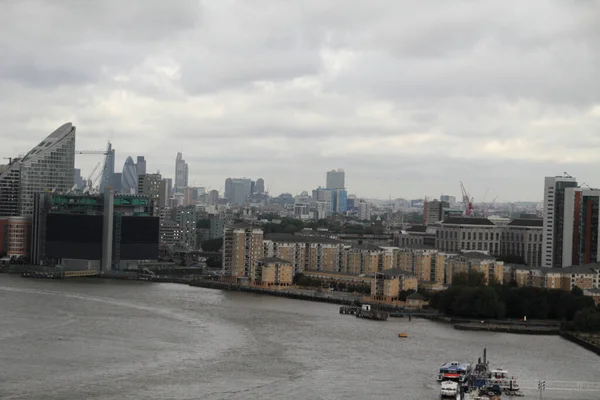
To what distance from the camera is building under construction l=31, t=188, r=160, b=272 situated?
31.4m

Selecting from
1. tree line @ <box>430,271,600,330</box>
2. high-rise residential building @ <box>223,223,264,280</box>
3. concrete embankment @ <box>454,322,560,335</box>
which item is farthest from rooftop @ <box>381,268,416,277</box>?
high-rise residential building @ <box>223,223,264,280</box>

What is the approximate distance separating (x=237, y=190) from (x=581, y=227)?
74517mm

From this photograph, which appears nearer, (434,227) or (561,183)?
(561,183)

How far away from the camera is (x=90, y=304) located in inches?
838

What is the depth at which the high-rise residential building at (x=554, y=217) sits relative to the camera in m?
29.0

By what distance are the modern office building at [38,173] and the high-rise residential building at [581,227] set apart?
18170 millimetres

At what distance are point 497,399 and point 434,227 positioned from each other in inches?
1006

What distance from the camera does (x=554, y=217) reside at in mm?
29219

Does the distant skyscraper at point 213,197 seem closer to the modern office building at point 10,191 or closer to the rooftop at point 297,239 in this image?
the modern office building at point 10,191

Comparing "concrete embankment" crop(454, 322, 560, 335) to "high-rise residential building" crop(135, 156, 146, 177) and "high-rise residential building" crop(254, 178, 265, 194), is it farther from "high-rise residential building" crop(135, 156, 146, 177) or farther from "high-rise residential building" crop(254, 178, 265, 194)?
"high-rise residential building" crop(254, 178, 265, 194)

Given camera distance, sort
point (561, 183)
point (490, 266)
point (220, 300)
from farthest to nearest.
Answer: point (561, 183), point (490, 266), point (220, 300)

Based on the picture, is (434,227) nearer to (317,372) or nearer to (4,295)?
(4,295)

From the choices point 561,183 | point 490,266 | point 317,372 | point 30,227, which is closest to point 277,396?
point 317,372

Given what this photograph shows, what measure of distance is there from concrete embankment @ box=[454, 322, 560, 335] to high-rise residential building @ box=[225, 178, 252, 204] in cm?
7893
